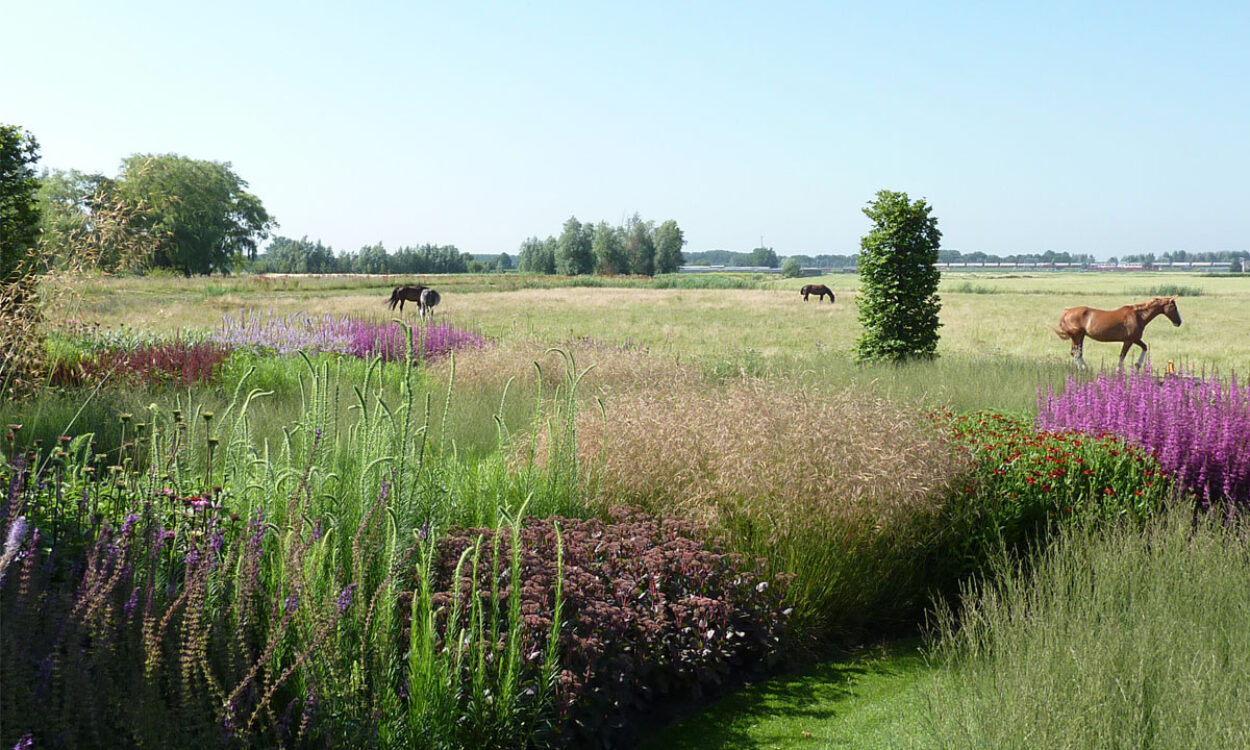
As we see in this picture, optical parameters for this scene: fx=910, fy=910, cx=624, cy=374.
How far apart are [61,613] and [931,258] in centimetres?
1314

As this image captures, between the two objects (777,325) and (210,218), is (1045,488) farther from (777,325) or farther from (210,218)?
(210,218)

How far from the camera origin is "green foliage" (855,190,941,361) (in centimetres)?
1361

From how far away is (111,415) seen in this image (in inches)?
287

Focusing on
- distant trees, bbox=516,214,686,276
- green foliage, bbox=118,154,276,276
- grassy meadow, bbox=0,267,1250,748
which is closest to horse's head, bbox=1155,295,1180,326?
grassy meadow, bbox=0,267,1250,748

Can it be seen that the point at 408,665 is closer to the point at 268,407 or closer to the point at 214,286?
the point at 268,407

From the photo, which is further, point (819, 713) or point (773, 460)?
point (773, 460)

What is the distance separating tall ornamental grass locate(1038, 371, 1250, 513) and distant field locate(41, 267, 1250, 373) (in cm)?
421

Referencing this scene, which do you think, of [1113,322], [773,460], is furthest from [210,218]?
[773,460]

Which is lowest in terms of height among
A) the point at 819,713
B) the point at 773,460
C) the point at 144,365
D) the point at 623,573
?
the point at 819,713

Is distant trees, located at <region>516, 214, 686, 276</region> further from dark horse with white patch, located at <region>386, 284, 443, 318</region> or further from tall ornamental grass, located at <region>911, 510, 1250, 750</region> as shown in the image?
tall ornamental grass, located at <region>911, 510, 1250, 750</region>

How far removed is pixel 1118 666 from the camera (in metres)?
2.97

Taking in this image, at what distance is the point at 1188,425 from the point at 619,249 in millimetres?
94949

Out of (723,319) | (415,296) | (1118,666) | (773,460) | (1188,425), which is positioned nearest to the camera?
(1118,666)

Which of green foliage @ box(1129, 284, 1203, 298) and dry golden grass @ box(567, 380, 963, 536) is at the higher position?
green foliage @ box(1129, 284, 1203, 298)
